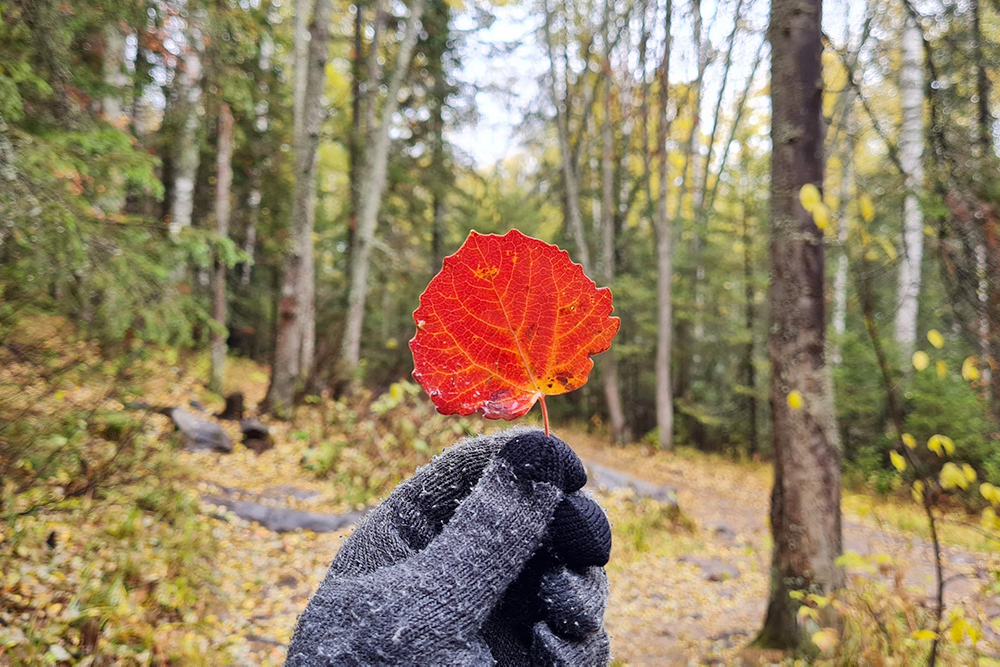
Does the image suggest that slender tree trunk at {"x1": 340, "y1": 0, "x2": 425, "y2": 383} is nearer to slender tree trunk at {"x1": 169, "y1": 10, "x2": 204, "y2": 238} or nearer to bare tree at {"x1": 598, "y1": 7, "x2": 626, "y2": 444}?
slender tree trunk at {"x1": 169, "y1": 10, "x2": 204, "y2": 238}

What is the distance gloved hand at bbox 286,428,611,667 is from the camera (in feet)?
2.68

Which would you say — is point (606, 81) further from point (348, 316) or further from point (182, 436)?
point (182, 436)

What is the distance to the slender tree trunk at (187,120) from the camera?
21.3 feet

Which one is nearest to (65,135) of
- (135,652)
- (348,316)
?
(135,652)

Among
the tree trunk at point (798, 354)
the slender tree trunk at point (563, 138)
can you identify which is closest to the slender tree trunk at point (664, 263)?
the slender tree trunk at point (563, 138)

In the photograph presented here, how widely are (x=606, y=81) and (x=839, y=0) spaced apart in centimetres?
794

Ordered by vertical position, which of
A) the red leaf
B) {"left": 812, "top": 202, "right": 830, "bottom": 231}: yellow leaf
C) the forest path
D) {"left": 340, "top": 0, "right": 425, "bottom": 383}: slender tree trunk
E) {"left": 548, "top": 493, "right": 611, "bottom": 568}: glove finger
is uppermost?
{"left": 340, "top": 0, "right": 425, "bottom": 383}: slender tree trunk

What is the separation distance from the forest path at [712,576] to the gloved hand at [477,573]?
2.52 m

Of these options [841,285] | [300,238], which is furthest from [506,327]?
[841,285]

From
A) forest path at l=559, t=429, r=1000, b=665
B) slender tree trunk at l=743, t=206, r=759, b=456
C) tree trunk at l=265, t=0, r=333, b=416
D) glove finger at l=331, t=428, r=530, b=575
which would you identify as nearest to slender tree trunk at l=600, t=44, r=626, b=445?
forest path at l=559, t=429, r=1000, b=665

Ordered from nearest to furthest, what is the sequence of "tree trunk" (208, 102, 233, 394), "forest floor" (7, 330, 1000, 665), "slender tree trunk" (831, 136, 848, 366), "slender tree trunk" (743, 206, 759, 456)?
"forest floor" (7, 330, 1000, 665)
"tree trunk" (208, 102, 233, 394)
"slender tree trunk" (831, 136, 848, 366)
"slender tree trunk" (743, 206, 759, 456)

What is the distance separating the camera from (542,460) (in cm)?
90

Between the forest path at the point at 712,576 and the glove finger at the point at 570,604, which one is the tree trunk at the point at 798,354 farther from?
the glove finger at the point at 570,604

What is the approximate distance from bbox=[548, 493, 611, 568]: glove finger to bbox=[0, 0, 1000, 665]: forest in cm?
19
